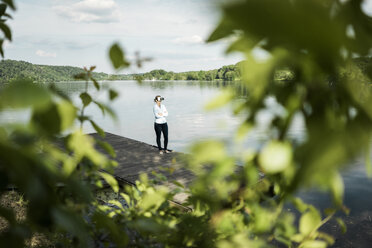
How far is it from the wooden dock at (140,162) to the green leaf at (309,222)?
5.23m

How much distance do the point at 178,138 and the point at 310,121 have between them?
68.5ft

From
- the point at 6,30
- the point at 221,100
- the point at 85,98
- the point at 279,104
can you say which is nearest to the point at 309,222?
the point at 279,104

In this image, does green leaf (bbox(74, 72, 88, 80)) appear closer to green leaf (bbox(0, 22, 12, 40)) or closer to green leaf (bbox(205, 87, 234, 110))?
green leaf (bbox(0, 22, 12, 40))

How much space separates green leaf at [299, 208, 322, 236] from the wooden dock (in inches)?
206

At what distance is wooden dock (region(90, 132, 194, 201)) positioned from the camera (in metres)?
8.05

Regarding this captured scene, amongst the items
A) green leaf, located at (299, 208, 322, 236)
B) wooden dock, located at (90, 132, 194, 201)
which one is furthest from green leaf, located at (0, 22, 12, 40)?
wooden dock, located at (90, 132, 194, 201)

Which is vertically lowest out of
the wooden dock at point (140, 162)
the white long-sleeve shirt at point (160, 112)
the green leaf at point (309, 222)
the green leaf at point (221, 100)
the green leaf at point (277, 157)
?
the wooden dock at point (140, 162)

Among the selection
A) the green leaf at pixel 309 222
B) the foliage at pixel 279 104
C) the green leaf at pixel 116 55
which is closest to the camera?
the foliage at pixel 279 104

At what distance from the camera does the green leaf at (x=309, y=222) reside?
111cm

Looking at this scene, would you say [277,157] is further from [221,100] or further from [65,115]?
[65,115]

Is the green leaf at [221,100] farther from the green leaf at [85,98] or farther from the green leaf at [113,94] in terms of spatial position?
the green leaf at [85,98]

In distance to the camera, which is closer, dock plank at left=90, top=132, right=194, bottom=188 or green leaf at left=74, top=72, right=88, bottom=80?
green leaf at left=74, top=72, right=88, bottom=80

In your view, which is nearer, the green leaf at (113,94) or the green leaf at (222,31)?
the green leaf at (222,31)

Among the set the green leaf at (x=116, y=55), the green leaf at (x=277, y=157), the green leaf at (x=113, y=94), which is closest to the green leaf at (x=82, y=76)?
the green leaf at (x=113, y=94)
